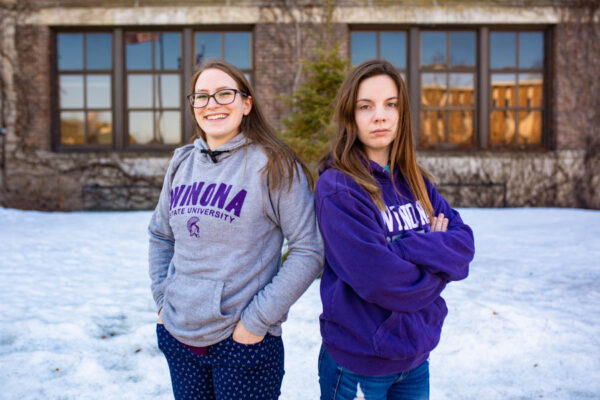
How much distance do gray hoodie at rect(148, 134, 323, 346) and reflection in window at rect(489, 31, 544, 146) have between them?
9.21 metres

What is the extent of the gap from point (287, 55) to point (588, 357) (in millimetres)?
7748

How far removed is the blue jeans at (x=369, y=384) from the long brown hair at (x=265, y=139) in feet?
2.00

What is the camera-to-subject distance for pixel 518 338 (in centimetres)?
307

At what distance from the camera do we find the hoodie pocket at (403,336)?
139cm

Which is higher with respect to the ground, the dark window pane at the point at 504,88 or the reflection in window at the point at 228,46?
the reflection in window at the point at 228,46

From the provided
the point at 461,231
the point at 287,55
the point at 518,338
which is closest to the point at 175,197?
the point at 461,231

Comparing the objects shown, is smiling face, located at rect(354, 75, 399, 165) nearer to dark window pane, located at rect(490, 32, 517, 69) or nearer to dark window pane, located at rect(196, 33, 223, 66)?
dark window pane, located at rect(196, 33, 223, 66)

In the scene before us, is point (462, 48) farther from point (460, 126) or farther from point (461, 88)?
point (460, 126)

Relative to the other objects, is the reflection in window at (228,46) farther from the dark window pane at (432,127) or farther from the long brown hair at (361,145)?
the long brown hair at (361,145)

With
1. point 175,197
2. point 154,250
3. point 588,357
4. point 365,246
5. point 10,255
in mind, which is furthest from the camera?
point 10,255

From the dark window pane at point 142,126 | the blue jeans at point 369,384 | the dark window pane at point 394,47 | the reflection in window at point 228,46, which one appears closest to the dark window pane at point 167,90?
the dark window pane at point 142,126

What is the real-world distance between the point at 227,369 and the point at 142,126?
29.7 feet

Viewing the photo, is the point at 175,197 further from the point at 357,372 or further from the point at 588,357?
the point at 588,357

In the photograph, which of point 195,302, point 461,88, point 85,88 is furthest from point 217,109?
point 85,88
